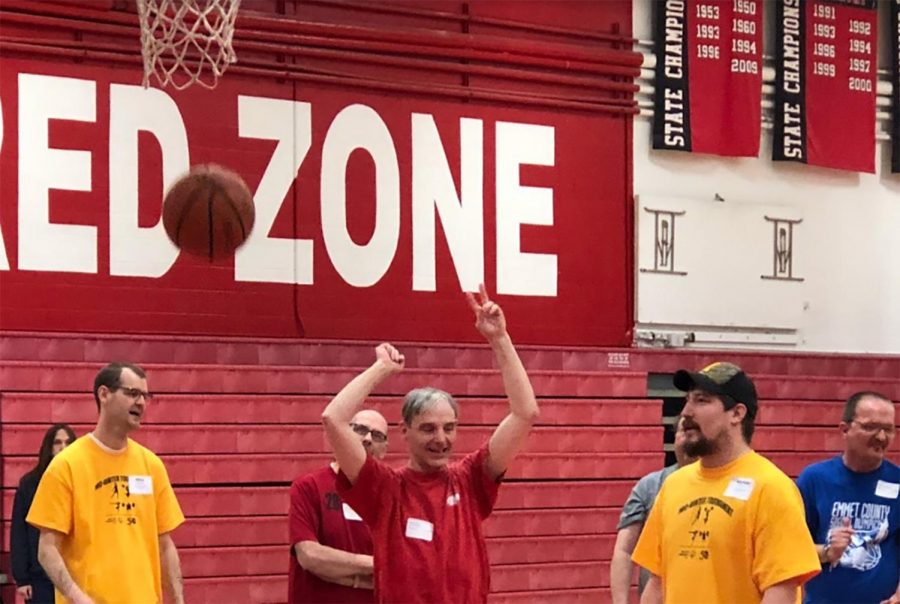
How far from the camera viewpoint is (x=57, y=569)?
562 centimetres

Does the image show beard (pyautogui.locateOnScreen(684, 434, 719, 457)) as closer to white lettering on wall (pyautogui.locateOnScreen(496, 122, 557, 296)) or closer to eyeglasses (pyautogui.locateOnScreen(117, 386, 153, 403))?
eyeglasses (pyautogui.locateOnScreen(117, 386, 153, 403))

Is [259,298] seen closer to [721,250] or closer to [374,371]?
[721,250]

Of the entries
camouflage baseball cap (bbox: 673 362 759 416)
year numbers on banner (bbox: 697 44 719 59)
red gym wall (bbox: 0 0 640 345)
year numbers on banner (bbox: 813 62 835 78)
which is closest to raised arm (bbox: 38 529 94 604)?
camouflage baseball cap (bbox: 673 362 759 416)

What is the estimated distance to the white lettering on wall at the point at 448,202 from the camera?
10195mm

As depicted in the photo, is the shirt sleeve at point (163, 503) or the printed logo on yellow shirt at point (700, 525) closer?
the printed logo on yellow shirt at point (700, 525)

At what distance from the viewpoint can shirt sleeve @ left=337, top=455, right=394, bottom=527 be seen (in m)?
4.79

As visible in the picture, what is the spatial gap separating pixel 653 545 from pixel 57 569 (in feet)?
7.82

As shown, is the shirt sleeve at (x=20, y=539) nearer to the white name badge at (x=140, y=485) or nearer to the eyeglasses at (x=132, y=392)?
the white name badge at (x=140, y=485)

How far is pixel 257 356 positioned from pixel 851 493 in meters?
4.57

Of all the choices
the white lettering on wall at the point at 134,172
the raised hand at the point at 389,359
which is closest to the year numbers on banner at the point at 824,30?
the white lettering on wall at the point at 134,172

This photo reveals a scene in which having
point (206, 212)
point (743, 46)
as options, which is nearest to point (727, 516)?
point (206, 212)

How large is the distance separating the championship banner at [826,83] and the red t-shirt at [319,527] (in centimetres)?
638

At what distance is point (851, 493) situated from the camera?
625 cm

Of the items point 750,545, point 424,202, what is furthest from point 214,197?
point 750,545
